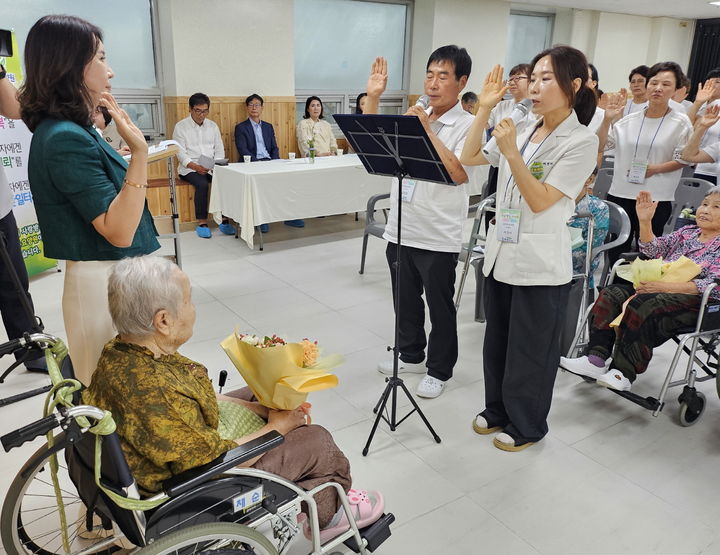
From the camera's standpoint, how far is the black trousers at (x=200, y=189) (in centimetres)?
581

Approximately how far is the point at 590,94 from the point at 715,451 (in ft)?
5.07

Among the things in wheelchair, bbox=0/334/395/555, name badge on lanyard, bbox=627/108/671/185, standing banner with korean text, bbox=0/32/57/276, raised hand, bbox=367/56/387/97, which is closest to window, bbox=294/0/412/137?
standing banner with korean text, bbox=0/32/57/276

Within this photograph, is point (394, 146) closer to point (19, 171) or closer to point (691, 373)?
point (691, 373)

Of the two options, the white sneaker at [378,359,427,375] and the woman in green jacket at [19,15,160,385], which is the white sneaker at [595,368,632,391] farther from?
the woman in green jacket at [19,15,160,385]

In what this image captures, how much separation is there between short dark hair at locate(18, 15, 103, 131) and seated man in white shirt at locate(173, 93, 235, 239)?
415 centimetres

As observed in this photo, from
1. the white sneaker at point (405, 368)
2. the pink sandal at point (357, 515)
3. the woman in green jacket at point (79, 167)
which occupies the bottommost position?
the white sneaker at point (405, 368)

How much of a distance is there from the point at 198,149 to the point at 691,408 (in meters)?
5.05

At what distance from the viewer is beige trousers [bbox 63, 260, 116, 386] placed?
1.73 m

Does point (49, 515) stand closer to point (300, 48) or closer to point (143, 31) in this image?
point (143, 31)

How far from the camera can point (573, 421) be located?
8.57 ft

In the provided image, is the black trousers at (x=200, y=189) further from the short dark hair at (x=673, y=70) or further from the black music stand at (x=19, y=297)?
the short dark hair at (x=673, y=70)

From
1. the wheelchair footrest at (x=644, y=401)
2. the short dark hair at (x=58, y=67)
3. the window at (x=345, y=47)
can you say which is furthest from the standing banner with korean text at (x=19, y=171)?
the window at (x=345, y=47)

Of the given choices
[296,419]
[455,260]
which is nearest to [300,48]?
[455,260]

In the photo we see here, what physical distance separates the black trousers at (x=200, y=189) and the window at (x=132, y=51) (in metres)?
1.01
